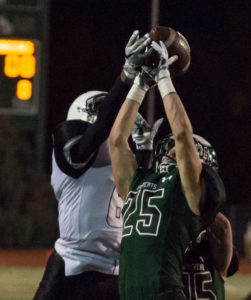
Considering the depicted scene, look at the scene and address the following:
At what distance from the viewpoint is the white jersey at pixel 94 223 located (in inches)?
172

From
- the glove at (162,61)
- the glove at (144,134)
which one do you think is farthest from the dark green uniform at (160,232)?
the glove at (144,134)

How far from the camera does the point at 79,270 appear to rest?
4367mm

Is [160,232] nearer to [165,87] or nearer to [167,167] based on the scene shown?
[167,167]

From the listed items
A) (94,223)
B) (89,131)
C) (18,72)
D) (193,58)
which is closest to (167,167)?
(89,131)

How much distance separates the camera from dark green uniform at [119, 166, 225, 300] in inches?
141

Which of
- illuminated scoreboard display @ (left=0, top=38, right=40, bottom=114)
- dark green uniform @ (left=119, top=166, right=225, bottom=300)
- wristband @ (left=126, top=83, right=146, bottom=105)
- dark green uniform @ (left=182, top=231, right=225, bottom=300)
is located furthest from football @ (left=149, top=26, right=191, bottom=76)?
illuminated scoreboard display @ (left=0, top=38, right=40, bottom=114)

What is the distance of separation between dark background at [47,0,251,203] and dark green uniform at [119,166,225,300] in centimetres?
2964

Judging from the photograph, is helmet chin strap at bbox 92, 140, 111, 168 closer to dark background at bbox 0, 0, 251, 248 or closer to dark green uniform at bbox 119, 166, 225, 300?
dark green uniform at bbox 119, 166, 225, 300

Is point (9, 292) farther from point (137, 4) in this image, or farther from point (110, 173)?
point (137, 4)

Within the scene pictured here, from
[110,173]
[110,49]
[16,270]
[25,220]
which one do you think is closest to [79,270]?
[110,173]

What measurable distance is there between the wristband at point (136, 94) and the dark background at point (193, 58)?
29.3 metres

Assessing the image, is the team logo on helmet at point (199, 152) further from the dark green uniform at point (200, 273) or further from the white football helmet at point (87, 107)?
the white football helmet at point (87, 107)

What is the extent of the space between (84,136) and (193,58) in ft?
97.3

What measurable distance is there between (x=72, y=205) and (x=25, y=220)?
1185 cm
